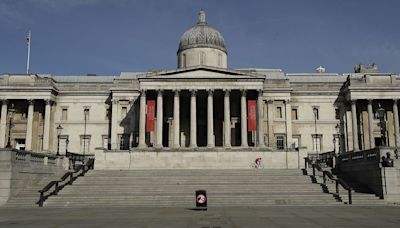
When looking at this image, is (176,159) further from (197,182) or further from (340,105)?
(340,105)

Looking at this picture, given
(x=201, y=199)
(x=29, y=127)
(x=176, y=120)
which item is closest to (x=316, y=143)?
(x=176, y=120)

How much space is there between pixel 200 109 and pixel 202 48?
9352 millimetres

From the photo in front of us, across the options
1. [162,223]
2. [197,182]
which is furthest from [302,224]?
[197,182]

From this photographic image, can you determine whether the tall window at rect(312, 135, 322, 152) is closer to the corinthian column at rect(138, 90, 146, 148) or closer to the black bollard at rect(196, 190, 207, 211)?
the corinthian column at rect(138, 90, 146, 148)

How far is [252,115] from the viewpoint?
49250mm

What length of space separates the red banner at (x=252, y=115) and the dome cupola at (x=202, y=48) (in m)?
11.3

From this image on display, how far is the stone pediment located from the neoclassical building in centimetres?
12

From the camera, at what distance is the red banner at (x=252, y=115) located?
4897cm

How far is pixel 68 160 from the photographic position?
137 feet

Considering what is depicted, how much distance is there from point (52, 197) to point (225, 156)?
2126 centimetres

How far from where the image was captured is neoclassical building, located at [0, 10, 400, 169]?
5062 cm

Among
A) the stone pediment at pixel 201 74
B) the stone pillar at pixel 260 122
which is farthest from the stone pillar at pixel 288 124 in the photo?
the stone pediment at pixel 201 74

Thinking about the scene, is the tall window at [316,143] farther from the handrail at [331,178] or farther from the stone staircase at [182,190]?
the stone staircase at [182,190]

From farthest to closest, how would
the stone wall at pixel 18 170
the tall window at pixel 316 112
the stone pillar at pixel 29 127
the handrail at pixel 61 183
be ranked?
the tall window at pixel 316 112, the stone pillar at pixel 29 127, the stone wall at pixel 18 170, the handrail at pixel 61 183
